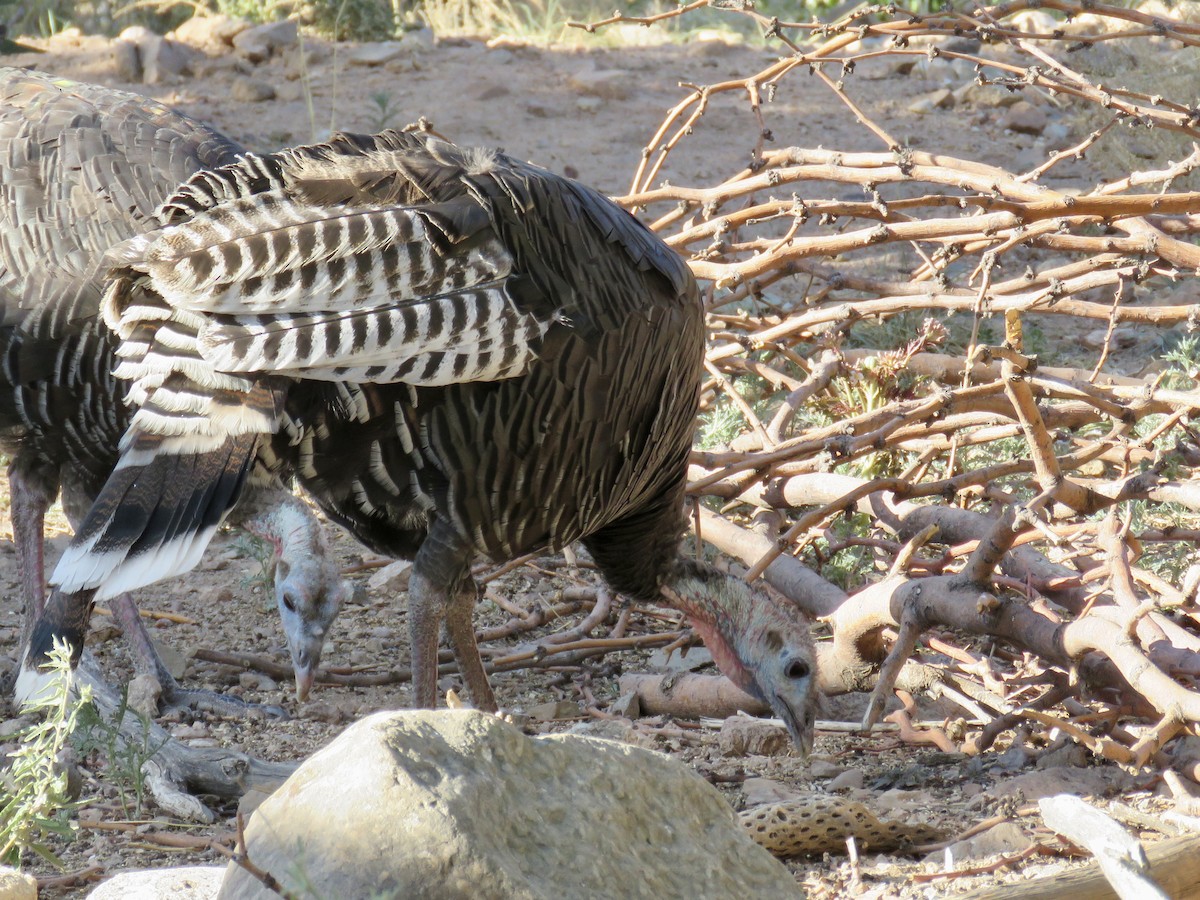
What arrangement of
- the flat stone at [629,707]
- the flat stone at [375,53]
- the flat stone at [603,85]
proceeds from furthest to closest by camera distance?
1. the flat stone at [375,53]
2. the flat stone at [603,85]
3. the flat stone at [629,707]

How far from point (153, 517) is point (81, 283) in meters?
0.99

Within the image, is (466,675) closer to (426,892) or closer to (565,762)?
(565,762)

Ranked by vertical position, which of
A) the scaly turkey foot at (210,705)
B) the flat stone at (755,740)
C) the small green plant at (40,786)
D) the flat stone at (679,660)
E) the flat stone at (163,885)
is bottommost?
the flat stone at (679,660)

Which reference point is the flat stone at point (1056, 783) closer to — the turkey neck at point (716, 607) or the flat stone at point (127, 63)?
the turkey neck at point (716, 607)

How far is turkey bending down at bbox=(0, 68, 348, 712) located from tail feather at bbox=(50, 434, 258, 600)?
34 cm

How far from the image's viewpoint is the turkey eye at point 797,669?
4035 millimetres

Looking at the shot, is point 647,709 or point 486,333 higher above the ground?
point 486,333

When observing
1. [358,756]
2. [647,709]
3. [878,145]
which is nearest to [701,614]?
[647,709]

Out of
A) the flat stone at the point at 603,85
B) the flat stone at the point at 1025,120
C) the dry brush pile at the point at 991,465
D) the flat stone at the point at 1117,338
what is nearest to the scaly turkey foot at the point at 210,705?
the dry brush pile at the point at 991,465

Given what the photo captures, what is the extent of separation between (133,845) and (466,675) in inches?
47.6

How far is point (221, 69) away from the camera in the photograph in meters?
10.6

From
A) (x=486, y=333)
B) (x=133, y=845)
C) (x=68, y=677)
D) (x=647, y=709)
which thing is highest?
(x=486, y=333)

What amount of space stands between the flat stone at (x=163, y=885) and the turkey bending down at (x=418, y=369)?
75 cm

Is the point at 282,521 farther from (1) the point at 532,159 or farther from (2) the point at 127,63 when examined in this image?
(2) the point at 127,63
